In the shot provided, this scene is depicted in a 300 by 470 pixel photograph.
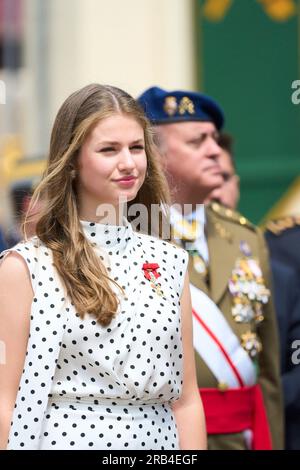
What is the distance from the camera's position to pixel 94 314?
2.97 metres

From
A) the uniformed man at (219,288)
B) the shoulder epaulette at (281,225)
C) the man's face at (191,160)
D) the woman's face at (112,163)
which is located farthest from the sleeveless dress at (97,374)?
the shoulder epaulette at (281,225)

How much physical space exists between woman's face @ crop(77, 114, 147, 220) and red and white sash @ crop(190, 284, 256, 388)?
973 mm

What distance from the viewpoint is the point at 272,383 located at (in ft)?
14.2

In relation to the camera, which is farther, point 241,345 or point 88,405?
point 241,345

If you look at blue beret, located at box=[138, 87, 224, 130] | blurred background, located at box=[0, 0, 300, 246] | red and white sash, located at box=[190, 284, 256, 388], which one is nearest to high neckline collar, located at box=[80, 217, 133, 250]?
red and white sash, located at box=[190, 284, 256, 388]

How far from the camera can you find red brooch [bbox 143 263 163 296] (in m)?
3.12

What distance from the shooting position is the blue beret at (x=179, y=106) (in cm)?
446

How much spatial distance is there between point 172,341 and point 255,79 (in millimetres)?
5393

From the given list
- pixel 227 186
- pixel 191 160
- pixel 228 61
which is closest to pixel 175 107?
pixel 191 160

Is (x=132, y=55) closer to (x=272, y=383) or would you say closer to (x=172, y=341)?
(x=272, y=383)

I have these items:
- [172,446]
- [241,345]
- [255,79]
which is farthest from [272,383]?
[255,79]

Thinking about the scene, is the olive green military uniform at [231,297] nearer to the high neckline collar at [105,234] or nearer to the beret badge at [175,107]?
the beret badge at [175,107]

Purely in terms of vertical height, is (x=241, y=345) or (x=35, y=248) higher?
(x=35, y=248)

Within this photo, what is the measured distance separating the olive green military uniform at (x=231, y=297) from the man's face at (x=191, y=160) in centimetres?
10
